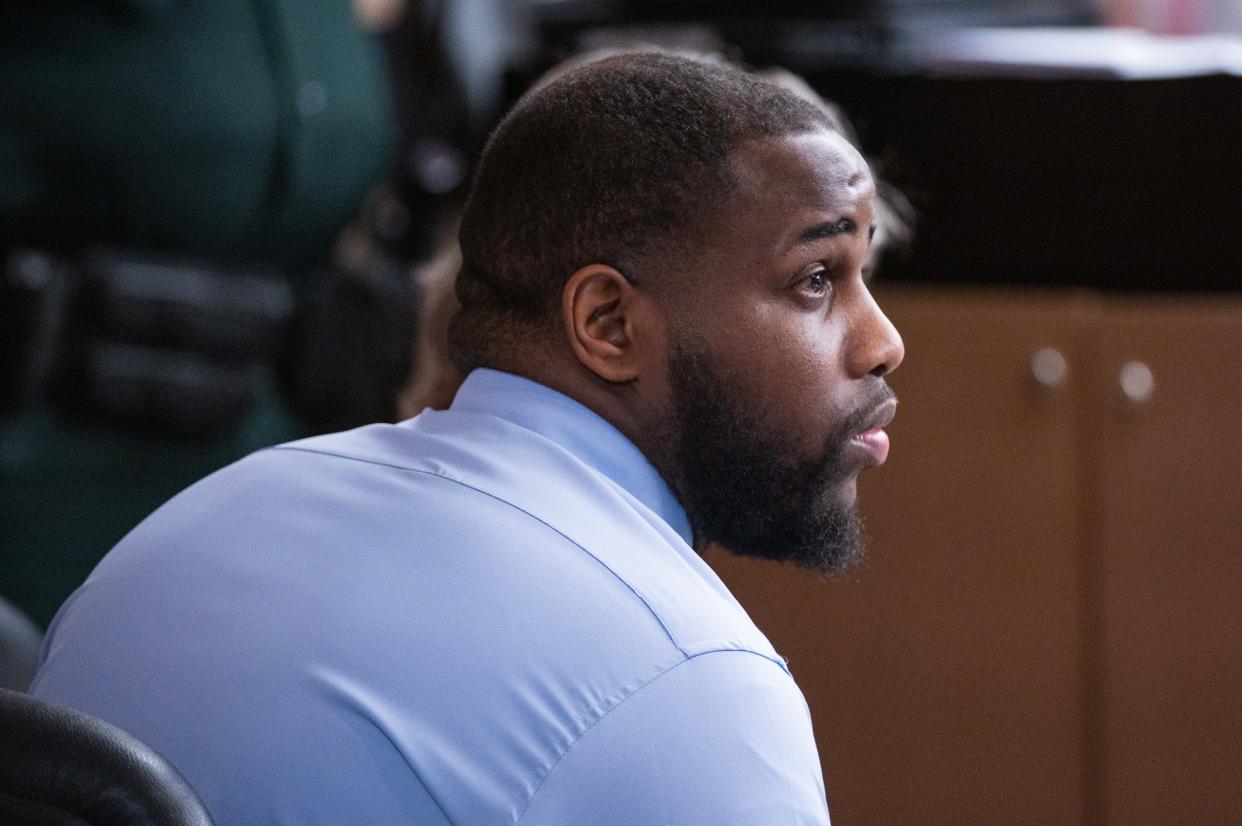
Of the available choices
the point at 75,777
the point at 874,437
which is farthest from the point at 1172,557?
the point at 75,777

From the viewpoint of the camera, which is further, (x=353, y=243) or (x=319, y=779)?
(x=353, y=243)

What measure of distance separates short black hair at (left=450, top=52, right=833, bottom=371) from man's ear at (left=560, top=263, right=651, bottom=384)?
0.04 feet

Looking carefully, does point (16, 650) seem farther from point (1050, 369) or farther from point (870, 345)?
point (1050, 369)

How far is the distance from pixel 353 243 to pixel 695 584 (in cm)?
185

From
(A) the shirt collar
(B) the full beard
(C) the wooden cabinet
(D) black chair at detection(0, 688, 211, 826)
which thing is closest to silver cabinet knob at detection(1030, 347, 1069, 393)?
(C) the wooden cabinet

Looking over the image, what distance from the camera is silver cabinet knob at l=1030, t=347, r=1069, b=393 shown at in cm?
180

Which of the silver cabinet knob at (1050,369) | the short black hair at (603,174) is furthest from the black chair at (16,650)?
the silver cabinet knob at (1050,369)

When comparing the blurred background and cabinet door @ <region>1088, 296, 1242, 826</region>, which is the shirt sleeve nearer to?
the blurred background

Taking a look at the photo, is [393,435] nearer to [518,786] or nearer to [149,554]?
[149,554]

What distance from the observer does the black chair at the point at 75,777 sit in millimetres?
535

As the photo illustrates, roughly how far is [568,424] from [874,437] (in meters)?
0.19

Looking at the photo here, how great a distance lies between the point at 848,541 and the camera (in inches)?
36.5

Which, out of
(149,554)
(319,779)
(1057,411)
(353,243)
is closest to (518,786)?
(319,779)

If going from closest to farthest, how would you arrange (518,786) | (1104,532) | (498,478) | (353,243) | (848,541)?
(518,786)
(498,478)
(848,541)
(1104,532)
(353,243)
